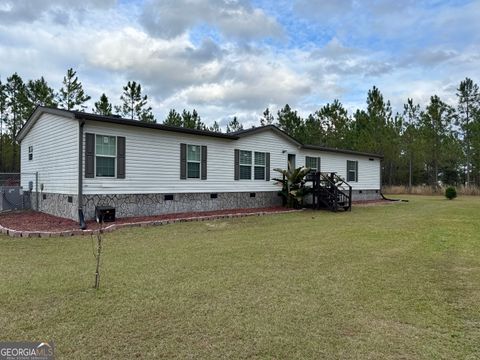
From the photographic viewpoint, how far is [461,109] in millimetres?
33469

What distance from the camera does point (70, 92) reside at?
26.2m

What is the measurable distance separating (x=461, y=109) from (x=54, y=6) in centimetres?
3602

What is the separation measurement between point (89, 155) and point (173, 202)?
3.18m

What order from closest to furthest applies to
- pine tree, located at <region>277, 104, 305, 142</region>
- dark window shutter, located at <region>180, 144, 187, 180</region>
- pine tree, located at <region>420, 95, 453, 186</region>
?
dark window shutter, located at <region>180, 144, 187, 180</region> → pine tree, located at <region>420, 95, 453, 186</region> → pine tree, located at <region>277, 104, 305, 142</region>

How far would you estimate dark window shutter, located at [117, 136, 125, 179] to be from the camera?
1023 cm

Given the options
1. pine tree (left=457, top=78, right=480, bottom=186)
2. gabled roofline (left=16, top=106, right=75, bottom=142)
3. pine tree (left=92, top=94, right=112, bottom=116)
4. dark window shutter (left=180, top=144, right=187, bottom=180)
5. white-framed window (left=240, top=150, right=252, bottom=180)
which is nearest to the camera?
gabled roofline (left=16, top=106, right=75, bottom=142)

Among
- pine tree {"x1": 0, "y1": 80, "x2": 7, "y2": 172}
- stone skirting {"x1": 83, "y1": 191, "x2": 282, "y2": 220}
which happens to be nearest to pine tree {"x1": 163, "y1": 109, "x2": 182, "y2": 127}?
pine tree {"x1": 0, "y1": 80, "x2": 7, "y2": 172}

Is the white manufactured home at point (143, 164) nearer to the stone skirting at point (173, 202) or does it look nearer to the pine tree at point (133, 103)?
the stone skirting at point (173, 202)

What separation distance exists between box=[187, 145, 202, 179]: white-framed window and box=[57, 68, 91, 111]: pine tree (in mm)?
18260

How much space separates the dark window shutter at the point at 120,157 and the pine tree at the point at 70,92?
18670 mm

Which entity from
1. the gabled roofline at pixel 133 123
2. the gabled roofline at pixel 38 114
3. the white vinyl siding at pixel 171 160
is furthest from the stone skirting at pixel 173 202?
the gabled roofline at pixel 38 114

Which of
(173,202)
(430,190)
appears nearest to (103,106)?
(173,202)

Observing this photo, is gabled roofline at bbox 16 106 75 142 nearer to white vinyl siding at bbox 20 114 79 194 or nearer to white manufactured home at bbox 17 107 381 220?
white manufactured home at bbox 17 107 381 220

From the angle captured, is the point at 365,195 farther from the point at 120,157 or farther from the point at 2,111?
the point at 2,111
